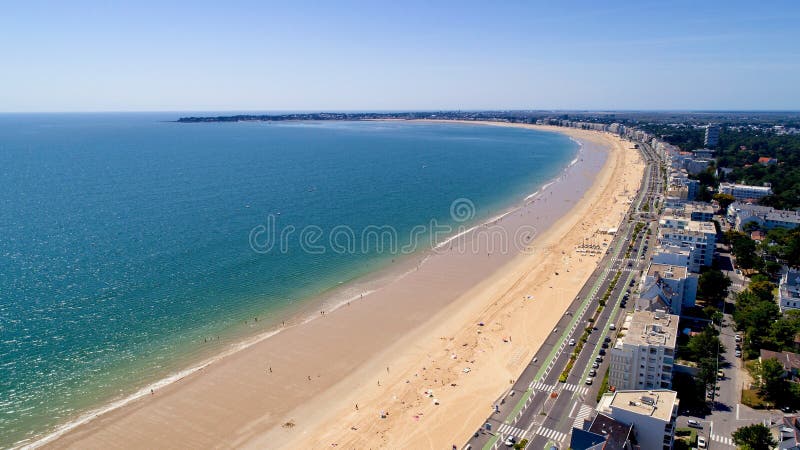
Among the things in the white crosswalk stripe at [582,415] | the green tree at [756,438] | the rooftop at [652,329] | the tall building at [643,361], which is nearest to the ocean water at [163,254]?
the white crosswalk stripe at [582,415]

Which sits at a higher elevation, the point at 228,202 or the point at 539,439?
the point at 228,202

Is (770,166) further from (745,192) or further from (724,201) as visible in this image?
(724,201)

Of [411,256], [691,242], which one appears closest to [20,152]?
[411,256]

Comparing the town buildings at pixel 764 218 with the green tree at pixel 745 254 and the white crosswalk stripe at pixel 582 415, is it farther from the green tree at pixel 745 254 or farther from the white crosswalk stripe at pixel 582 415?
the white crosswalk stripe at pixel 582 415

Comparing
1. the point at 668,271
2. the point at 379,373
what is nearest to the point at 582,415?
the point at 379,373

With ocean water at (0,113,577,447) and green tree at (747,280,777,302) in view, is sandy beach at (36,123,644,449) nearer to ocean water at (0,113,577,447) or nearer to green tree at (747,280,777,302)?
ocean water at (0,113,577,447)

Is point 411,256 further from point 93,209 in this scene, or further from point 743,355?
point 93,209
